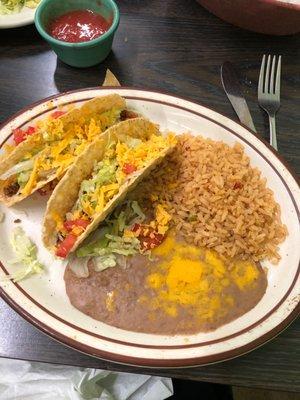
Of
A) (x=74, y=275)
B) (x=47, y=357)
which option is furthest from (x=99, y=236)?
(x=47, y=357)

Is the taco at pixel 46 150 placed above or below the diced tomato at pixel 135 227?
above

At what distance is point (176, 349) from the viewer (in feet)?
4.10

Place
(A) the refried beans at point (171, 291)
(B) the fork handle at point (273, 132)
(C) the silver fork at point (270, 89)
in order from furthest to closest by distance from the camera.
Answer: (C) the silver fork at point (270, 89) → (B) the fork handle at point (273, 132) → (A) the refried beans at point (171, 291)

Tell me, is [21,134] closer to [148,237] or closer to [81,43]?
[81,43]

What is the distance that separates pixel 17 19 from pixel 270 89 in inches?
44.0

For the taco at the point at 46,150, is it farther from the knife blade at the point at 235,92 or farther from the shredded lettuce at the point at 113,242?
the knife blade at the point at 235,92

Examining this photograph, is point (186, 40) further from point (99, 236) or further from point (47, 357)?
point (47, 357)

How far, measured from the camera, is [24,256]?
1.43 m

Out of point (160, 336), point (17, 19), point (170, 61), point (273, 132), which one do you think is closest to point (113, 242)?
point (160, 336)

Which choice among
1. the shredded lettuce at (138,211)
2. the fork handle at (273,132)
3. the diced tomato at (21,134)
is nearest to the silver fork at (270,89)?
the fork handle at (273,132)

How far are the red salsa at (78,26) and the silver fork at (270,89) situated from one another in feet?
2.22

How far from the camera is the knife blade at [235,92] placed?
1.76 m

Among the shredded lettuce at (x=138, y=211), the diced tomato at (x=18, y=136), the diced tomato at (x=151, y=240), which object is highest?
the diced tomato at (x=18, y=136)

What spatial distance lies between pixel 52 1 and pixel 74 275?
1.12 m
